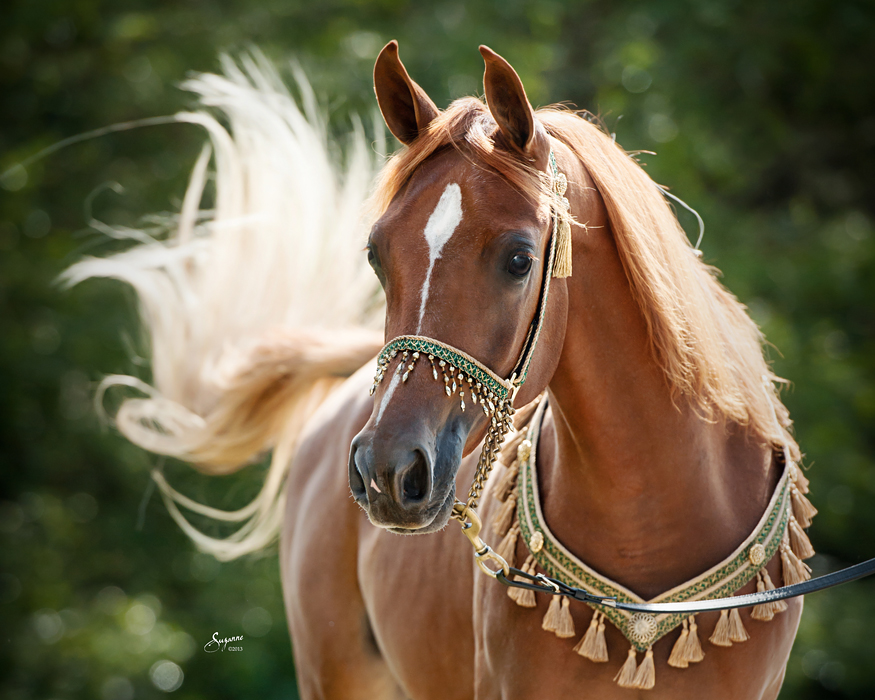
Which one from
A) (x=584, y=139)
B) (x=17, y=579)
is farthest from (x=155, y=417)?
(x=17, y=579)

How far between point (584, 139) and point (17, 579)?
20.1 ft

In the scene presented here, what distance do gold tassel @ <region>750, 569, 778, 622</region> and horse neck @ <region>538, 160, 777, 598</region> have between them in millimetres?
97

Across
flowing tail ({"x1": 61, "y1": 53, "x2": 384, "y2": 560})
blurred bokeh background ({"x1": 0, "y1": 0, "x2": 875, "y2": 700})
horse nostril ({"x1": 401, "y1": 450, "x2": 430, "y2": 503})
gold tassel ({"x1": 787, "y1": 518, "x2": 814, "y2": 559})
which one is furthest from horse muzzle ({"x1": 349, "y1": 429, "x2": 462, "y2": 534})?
blurred bokeh background ({"x1": 0, "y1": 0, "x2": 875, "y2": 700})

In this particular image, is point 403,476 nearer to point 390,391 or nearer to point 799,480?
point 390,391

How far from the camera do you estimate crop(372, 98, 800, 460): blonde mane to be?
1579 mm

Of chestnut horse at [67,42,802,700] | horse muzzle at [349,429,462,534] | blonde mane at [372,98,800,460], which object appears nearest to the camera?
horse muzzle at [349,429,462,534]

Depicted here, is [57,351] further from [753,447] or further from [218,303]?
[753,447]

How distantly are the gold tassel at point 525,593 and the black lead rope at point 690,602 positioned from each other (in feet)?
0.06

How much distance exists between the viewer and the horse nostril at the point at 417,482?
1.32 meters

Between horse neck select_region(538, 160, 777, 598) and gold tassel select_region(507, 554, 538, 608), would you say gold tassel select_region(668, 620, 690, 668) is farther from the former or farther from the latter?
gold tassel select_region(507, 554, 538, 608)

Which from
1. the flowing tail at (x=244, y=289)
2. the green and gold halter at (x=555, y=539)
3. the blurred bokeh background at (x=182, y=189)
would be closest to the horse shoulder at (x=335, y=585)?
the flowing tail at (x=244, y=289)

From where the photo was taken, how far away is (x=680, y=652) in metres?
1.66

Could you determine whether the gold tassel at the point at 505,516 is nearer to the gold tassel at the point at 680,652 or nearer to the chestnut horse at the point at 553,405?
the chestnut horse at the point at 553,405

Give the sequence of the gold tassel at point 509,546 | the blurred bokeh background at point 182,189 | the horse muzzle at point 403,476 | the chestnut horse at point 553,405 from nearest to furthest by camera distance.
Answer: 1. the horse muzzle at point 403,476
2. the chestnut horse at point 553,405
3. the gold tassel at point 509,546
4. the blurred bokeh background at point 182,189
